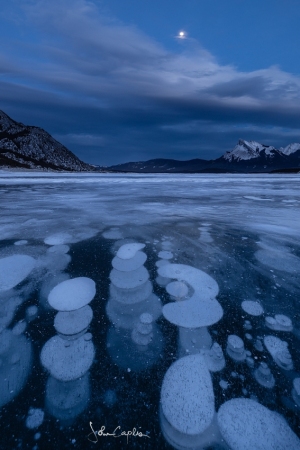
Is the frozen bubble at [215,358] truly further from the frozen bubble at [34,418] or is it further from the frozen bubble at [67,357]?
the frozen bubble at [34,418]

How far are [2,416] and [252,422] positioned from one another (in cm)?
134

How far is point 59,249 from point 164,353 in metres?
2.00

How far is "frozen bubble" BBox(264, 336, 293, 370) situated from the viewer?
159cm

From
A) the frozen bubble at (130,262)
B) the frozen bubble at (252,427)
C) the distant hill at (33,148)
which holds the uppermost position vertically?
the distant hill at (33,148)

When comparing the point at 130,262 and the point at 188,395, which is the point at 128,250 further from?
the point at 188,395

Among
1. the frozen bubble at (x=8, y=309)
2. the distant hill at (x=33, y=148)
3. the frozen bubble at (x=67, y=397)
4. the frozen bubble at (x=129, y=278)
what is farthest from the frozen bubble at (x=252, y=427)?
the distant hill at (x=33, y=148)

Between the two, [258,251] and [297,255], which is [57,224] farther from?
[297,255]

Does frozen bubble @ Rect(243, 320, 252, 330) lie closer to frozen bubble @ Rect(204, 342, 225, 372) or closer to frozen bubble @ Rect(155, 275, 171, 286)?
frozen bubble @ Rect(204, 342, 225, 372)

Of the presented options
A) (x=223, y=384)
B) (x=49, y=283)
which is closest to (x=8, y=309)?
(x=49, y=283)

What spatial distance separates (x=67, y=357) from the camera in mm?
1603

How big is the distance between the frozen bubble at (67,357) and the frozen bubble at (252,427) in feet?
2.81

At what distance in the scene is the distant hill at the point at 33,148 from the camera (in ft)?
439

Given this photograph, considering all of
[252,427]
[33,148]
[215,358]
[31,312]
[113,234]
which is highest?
[33,148]

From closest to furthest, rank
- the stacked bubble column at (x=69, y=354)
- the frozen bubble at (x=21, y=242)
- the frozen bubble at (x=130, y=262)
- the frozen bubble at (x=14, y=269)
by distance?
the stacked bubble column at (x=69, y=354), the frozen bubble at (x=14, y=269), the frozen bubble at (x=130, y=262), the frozen bubble at (x=21, y=242)
